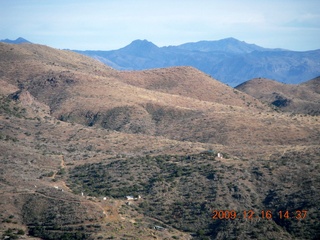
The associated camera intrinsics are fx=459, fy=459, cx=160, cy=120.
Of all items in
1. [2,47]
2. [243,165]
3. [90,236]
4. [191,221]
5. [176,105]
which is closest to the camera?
[90,236]

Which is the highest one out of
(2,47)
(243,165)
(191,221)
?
(2,47)

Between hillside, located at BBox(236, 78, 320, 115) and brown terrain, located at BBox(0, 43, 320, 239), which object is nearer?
brown terrain, located at BBox(0, 43, 320, 239)

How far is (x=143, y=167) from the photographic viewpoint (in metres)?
61.9

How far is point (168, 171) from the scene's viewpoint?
59438mm

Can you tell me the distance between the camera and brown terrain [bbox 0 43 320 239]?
43.5 metres

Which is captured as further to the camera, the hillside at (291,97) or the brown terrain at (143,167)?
the hillside at (291,97)

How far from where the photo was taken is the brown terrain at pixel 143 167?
43469 millimetres

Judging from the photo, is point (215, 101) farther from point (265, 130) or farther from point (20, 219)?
point (20, 219)

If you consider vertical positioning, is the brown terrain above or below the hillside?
below

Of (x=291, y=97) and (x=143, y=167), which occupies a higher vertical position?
(x=291, y=97)

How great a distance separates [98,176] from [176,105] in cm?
5604

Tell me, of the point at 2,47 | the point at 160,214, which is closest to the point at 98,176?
the point at 160,214

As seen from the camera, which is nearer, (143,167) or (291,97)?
(143,167)

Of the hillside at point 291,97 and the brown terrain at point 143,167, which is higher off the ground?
the hillside at point 291,97
